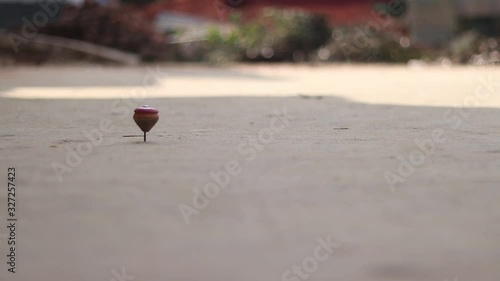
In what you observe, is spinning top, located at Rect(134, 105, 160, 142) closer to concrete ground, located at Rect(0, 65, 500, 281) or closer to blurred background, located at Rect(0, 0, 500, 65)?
concrete ground, located at Rect(0, 65, 500, 281)

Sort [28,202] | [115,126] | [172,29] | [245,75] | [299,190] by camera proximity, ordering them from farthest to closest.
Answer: [172,29], [245,75], [115,126], [299,190], [28,202]

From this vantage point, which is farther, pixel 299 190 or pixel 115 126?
pixel 115 126

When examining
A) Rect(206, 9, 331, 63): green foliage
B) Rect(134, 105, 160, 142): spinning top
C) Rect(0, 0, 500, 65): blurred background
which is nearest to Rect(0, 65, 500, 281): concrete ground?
Rect(134, 105, 160, 142): spinning top

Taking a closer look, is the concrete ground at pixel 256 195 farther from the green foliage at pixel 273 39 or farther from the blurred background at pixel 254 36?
the green foliage at pixel 273 39

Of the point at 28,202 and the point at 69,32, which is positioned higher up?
the point at 69,32

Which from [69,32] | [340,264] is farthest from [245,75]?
[340,264]

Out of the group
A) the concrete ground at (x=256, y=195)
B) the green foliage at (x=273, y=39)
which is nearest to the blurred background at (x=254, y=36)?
the green foliage at (x=273, y=39)

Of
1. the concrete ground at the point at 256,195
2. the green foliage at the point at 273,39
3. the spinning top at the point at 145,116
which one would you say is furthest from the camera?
the green foliage at the point at 273,39

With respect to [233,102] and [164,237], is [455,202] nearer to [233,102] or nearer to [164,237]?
[164,237]

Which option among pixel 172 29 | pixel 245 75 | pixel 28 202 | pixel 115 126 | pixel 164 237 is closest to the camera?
pixel 164 237
